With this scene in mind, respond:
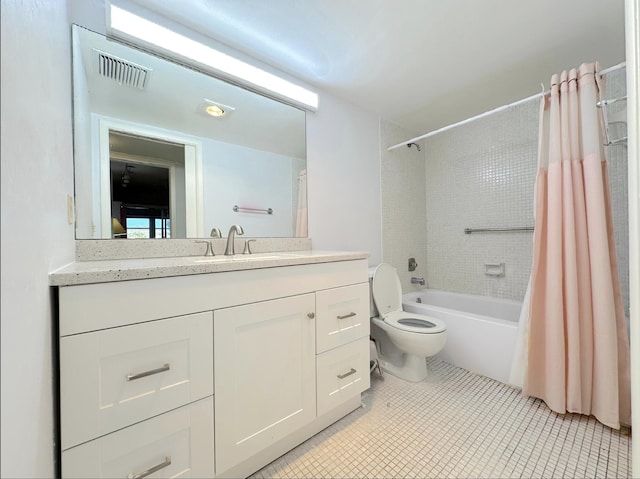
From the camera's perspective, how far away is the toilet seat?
1865 mm

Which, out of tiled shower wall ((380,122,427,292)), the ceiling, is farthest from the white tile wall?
tiled shower wall ((380,122,427,292))

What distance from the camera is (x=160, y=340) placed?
845 mm

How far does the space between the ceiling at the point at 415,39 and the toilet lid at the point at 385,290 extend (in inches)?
54.2

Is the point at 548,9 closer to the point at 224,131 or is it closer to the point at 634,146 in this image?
the point at 634,146

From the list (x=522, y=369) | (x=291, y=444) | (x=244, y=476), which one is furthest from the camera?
(x=522, y=369)

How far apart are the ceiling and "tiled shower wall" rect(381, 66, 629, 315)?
0.46m

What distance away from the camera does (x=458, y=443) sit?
4.07ft

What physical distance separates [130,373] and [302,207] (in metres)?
1.37

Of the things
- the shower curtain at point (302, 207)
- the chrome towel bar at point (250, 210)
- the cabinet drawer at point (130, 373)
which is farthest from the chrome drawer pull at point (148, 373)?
the shower curtain at point (302, 207)

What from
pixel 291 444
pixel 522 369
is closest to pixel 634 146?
pixel 522 369

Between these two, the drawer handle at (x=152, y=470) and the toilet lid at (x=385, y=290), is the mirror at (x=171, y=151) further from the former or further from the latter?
the drawer handle at (x=152, y=470)

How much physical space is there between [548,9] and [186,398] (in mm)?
2369

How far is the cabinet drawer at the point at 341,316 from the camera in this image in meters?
1.28

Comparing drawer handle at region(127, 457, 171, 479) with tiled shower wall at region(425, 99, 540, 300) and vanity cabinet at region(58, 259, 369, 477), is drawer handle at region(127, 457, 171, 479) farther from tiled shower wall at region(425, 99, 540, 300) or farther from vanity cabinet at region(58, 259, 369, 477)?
tiled shower wall at region(425, 99, 540, 300)
